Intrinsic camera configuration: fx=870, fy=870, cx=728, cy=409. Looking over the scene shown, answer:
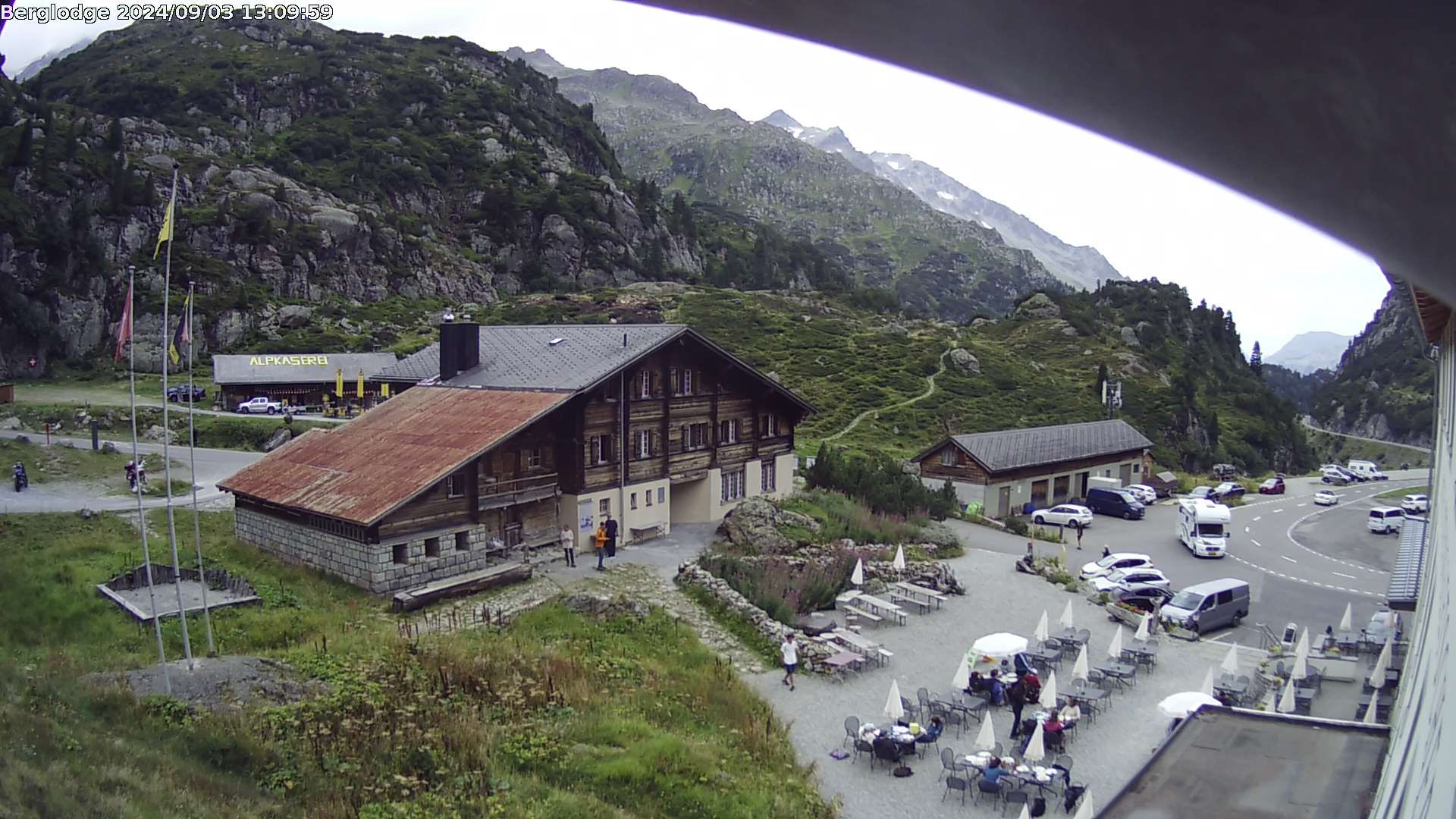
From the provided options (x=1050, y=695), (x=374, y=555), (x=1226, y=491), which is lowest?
(x=1226, y=491)

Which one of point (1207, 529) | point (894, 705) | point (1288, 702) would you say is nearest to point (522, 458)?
point (894, 705)

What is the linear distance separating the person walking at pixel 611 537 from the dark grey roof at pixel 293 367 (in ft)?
105

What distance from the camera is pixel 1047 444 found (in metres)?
47.6

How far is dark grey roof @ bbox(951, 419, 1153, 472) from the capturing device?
1729 inches

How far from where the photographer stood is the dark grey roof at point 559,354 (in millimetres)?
26047

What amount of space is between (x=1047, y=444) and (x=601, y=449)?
98.6 ft

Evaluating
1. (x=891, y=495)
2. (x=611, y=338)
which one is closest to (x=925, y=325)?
(x=891, y=495)

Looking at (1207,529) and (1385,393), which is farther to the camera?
(1385,393)

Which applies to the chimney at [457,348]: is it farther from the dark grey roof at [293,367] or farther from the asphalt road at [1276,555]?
the dark grey roof at [293,367]

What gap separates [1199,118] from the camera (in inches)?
95.3

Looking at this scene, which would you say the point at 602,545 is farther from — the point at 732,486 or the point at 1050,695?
the point at 1050,695

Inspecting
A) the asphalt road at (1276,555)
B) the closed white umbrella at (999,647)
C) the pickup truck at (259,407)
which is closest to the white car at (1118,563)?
the asphalt road at (1276,555)

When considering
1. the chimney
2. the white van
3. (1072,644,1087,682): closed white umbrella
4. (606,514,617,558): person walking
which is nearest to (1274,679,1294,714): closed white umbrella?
(1072,644,1087,682): closed white umbrella

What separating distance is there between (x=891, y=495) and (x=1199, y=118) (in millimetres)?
33407
